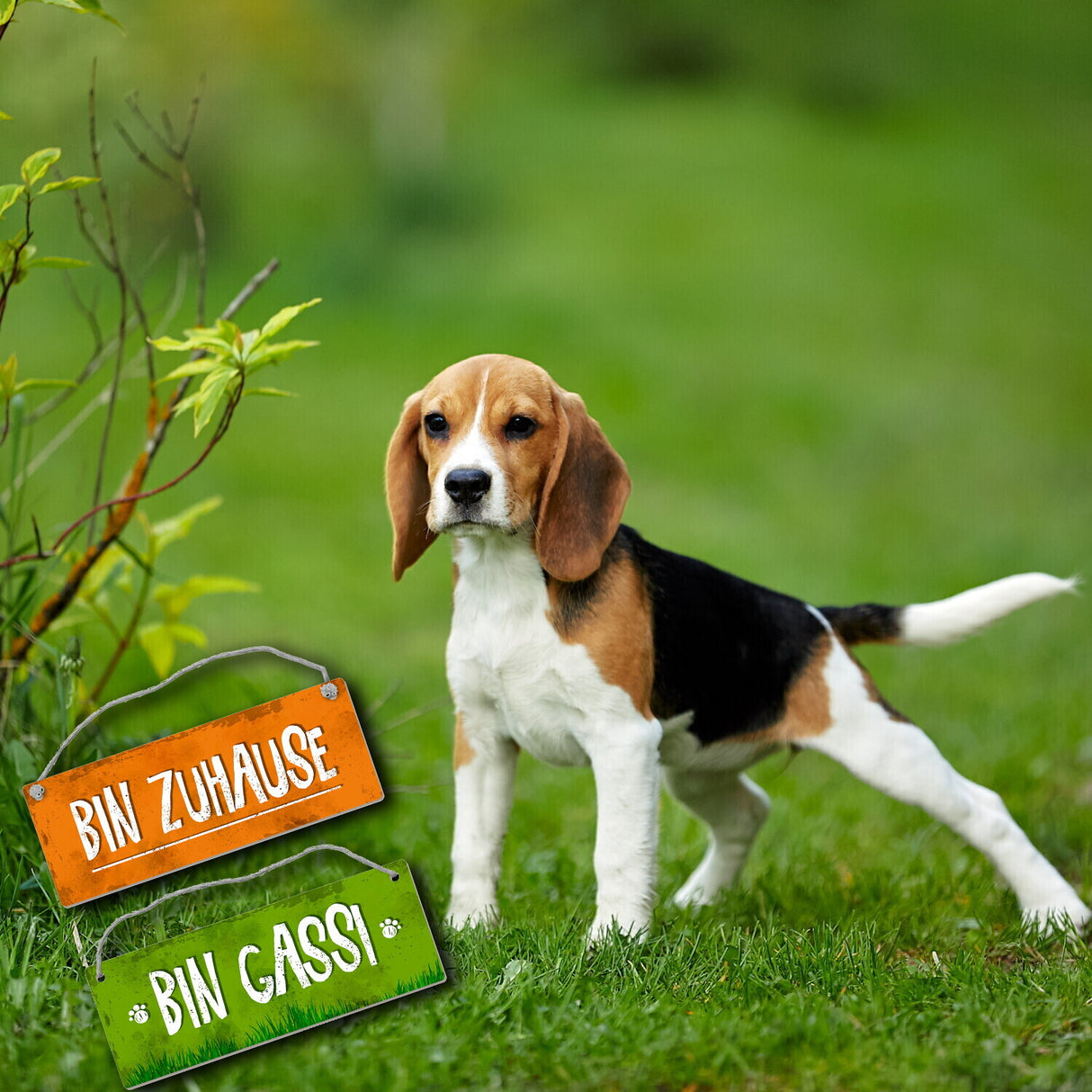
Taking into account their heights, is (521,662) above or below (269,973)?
above

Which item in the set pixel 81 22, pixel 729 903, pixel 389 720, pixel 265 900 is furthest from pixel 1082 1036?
pixel 81 22

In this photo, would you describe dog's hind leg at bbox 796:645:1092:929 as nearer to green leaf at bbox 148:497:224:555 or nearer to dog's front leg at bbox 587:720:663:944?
dog's front leg at bbox 587:720:663:944

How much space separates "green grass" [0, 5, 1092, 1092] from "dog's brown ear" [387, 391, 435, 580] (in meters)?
1.18

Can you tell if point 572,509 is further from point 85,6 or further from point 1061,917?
point 1061,917

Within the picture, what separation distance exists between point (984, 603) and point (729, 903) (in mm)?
1363

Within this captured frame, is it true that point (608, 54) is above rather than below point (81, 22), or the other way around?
above

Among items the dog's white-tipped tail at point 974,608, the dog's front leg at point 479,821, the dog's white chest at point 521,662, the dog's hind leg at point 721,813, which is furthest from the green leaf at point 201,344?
the dog's white-tipped tail at point 974,608

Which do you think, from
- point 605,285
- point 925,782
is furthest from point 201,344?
point 605,285

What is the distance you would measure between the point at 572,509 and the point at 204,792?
1.28 m

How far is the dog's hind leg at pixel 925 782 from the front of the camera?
4.29 meters

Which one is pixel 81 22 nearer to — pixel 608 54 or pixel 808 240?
pixel 808 240

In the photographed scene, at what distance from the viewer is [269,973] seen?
3.31 metres

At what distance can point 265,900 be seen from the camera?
4.10 meters

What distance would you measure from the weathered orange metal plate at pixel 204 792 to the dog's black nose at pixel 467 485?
0.58m
